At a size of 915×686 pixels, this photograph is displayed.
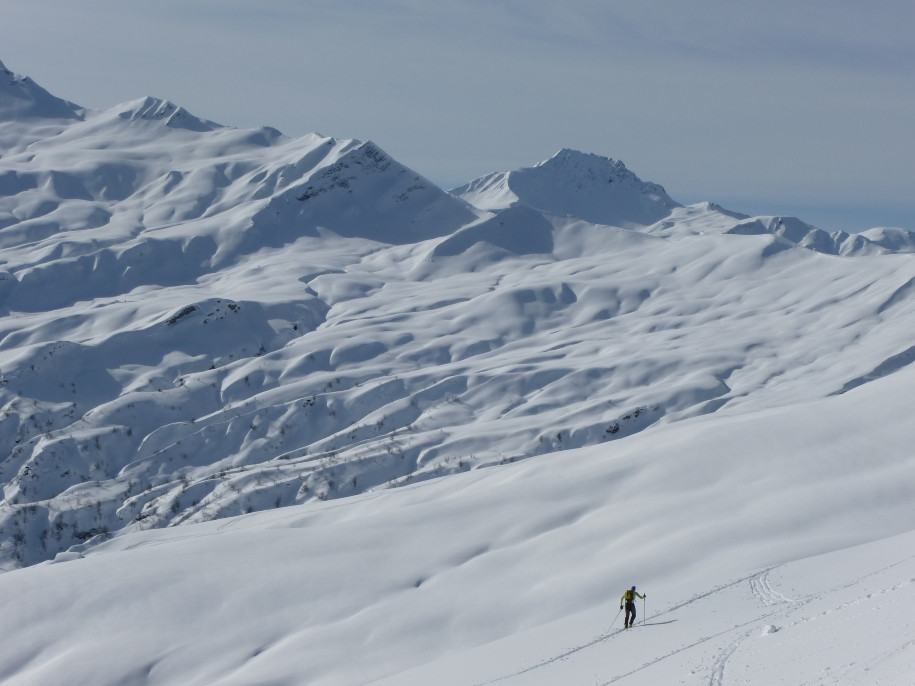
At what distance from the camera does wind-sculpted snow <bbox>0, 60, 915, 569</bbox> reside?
303ft

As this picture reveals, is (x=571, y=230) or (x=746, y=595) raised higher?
(x=571, y=230)

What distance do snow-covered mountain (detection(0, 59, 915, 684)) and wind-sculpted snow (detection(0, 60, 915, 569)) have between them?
535mm

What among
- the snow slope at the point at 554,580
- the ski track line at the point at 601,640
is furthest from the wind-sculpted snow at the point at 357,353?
the ski track line at the point at 601,640

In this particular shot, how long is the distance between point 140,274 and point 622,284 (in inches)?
3637

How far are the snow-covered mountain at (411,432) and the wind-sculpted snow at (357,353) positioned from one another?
0.53 meters

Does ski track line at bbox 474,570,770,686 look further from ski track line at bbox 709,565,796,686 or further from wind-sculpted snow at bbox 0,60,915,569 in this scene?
wind-sculpted snow at bbox 0,60,915,569

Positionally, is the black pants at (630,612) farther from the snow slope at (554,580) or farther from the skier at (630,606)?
the snow slope at (554,580)

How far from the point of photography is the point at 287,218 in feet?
635

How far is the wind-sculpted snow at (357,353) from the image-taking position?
92.4 m

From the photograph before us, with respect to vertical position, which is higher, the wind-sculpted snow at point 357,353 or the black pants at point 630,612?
the wind-sculpted snow at point 357,353

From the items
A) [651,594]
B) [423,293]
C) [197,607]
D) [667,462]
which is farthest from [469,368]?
[651,594]

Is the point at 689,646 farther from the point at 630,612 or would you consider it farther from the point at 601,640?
the point at 630,612

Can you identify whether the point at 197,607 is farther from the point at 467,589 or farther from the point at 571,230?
the point at 571,230

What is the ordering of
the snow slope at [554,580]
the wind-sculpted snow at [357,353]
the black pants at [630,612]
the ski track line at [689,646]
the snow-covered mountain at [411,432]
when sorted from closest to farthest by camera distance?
1. the ski track line at [689,646]
2. the snow slope at [554,580]
3. the black pants at [630,612]
4. the snow-covered mountain at [411,432]
5. the wind-sculpted snow at [357,353]
